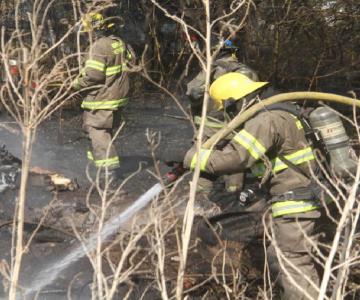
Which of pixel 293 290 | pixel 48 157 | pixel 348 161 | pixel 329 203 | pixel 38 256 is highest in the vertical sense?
pixel 348 161

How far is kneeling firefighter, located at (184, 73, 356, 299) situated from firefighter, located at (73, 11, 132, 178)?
2.96 m

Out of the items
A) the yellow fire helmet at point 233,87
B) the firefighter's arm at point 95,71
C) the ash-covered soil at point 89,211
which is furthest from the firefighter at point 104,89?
the yellow fire helmet at point 233,87

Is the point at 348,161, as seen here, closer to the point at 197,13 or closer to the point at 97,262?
the point at 97,262

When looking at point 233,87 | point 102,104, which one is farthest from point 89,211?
point 233,87

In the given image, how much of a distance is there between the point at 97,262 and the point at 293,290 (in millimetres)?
2301

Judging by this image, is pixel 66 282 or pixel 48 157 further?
pixel 48 157

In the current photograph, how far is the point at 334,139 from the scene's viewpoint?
3.93 meters

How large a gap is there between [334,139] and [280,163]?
18.1 inches

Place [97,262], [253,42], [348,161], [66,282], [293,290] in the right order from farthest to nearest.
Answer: [253,42], [66,282], [293,290], [348,161], [97,262]

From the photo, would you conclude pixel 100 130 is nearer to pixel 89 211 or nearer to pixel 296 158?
pixel 89 211

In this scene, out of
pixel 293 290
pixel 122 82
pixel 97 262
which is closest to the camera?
pixel 97 262

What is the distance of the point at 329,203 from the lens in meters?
4.39

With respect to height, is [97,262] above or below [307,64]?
above

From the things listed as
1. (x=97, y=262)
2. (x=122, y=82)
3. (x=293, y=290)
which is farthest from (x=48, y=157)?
(x=97, y=262)
